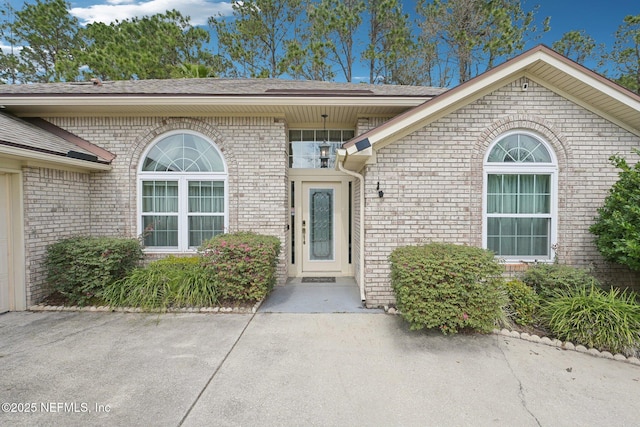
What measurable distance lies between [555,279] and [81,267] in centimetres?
754

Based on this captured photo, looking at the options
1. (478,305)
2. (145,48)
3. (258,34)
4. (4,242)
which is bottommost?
(478,305)

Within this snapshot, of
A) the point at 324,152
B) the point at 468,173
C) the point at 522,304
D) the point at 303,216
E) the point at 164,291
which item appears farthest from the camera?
the point at 303,216

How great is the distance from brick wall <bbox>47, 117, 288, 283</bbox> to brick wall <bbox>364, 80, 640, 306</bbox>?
2.16m

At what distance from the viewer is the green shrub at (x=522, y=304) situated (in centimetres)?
425

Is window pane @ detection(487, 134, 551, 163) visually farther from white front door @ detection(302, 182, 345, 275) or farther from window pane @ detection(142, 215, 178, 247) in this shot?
window pane @ detection(142, 215, 178, 247)

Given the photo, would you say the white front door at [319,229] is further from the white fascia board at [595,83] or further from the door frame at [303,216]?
the white fascia board at [595,83]

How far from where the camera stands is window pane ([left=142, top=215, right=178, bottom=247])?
20.0 ft

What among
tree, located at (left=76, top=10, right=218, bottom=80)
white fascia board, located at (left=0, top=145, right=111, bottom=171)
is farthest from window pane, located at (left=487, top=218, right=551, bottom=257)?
tree, located at (left=76, top=10, right=218, bottom=80)

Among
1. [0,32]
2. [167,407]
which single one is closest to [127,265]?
[167,407]

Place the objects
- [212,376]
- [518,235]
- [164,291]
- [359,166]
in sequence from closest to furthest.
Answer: [212,376] → [164,291] → [518,235] → [359,166]

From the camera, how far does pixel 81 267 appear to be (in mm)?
4875

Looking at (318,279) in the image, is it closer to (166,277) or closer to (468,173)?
(166,277)

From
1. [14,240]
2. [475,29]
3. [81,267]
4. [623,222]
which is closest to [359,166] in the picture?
[623,222]

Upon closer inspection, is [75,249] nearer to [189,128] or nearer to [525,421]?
[189,128]
